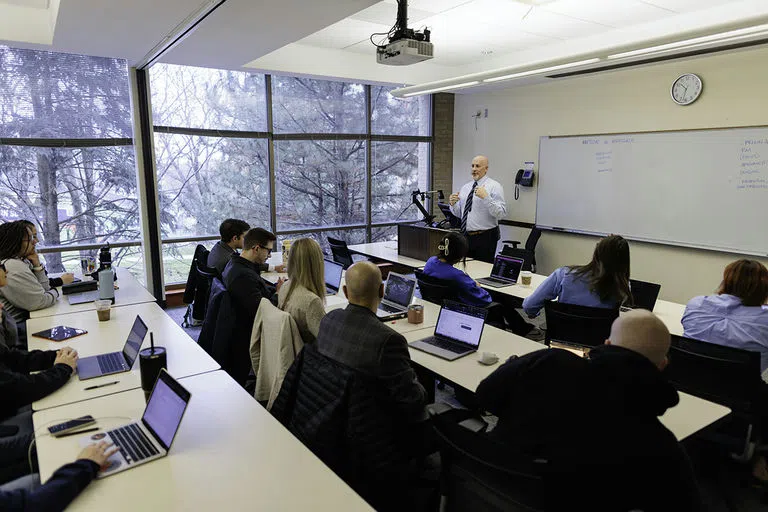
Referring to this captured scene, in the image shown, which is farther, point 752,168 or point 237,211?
point 237,211

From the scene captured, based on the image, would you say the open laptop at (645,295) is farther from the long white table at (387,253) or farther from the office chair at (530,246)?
the office chair at (530,246)

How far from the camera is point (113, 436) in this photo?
6.15 feet

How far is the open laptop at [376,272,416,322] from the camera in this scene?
3393mm

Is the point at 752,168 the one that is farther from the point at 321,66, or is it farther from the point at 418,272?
the point at 321,66

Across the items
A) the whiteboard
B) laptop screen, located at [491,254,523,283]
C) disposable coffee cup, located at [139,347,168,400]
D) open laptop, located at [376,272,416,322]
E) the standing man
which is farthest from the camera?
the standing man

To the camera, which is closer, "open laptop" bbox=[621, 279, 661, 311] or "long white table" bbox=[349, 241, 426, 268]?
"open laptop" bbox=[621, 279, 661, 311]

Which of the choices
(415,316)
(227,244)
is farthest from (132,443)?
(227,244)

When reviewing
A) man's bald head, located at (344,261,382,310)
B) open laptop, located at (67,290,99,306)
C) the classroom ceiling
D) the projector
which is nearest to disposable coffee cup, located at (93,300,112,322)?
open laptop, located at (67,290,99,306)

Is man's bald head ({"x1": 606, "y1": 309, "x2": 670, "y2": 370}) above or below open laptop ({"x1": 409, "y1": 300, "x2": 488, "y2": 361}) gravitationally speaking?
above

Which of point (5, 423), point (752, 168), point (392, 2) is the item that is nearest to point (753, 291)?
point (752, 168)

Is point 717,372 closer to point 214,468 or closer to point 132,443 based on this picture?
point 214,468

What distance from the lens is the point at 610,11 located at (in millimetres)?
4688

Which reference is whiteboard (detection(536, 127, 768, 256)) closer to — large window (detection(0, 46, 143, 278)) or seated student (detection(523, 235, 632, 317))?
seated student (detection(523, 235, 632, 317))

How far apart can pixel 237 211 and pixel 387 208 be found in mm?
2416
